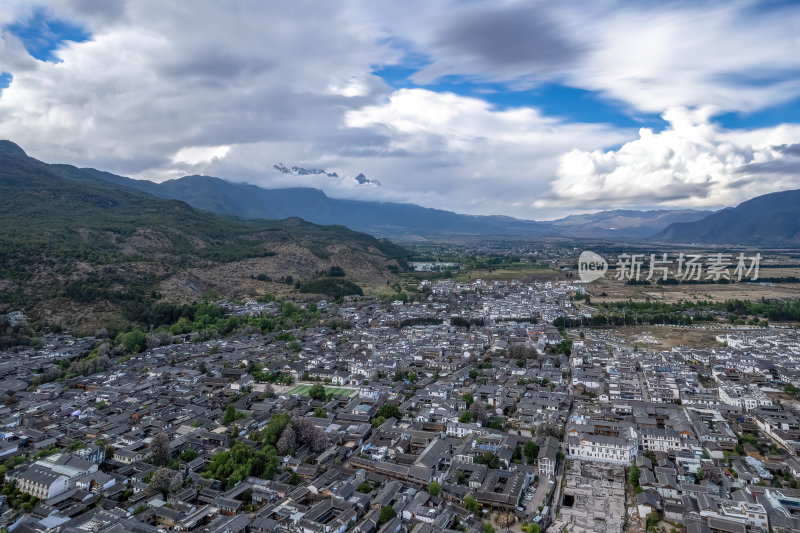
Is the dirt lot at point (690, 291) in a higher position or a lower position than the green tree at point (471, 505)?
higher

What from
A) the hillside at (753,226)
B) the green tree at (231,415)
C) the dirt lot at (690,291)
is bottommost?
the green tree at (231,415)

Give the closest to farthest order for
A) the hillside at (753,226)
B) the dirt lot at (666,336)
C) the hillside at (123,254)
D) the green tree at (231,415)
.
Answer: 1. the green tree at (231,415)
2. the dirt lot at (666,336)
3. the hillside at (123,254)
4. the hillside at (753,226)

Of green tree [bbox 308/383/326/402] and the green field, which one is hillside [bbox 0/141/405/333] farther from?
green tree [bbox 308/383/326/402]

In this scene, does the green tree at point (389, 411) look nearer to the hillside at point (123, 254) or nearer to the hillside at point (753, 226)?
the hillside at point (123, 254)

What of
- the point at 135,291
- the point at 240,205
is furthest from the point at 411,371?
the point at 240,205

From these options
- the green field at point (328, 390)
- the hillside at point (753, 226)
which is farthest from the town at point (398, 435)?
the hillside at point (753, 226)

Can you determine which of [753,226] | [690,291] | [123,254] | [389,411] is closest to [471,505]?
[389,411]

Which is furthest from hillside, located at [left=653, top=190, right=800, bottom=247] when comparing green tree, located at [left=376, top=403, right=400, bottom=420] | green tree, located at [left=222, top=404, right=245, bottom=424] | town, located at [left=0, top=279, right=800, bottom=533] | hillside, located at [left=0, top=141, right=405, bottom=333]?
green tree, located at [left=222, top=404, right=245, bottom=424]

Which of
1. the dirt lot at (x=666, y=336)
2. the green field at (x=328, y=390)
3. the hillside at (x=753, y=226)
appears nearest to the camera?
the green field at (x=328, y=390)

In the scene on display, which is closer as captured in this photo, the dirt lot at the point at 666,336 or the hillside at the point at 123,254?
the dirt lot at the point at 666,336
